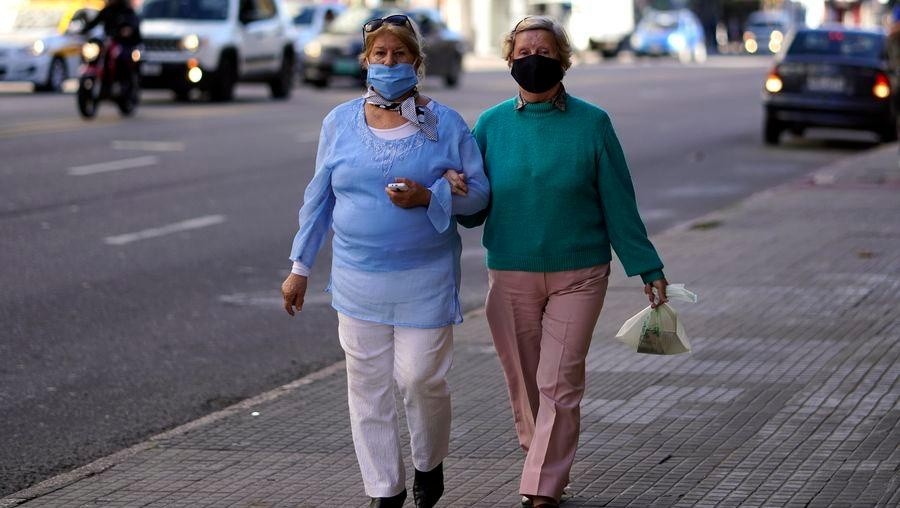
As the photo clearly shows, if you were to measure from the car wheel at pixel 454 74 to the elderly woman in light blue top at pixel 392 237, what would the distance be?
29.3 m

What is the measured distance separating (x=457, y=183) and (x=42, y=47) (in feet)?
82.2

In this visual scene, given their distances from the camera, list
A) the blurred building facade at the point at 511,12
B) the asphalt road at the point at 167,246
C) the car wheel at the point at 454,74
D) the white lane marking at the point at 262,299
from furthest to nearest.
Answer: the blurred building facade at the point at 511,12 → the car wheel at the point at 454,74 → the white lane marking at the point at 262,299 → the asphalt road at the point at 167,246

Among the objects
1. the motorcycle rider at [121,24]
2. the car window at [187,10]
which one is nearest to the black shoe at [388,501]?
the motorcycle rider at [121,24]

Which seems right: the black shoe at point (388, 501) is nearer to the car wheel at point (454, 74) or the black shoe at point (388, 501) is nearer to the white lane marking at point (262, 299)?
the white lane marking at point (262, 299)

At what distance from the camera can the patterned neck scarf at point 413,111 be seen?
5160mm

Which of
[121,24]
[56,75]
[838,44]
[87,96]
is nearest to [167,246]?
[87,96]

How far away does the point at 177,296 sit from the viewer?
10328mm

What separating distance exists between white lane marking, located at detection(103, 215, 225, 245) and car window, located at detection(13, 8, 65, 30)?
1770 cm

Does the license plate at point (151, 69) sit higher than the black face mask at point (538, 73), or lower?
lower

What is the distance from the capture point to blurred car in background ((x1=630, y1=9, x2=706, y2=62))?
2461 inches

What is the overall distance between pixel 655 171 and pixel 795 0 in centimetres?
5429

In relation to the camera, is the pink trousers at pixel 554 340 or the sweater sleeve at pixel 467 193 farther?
the pink trousers at pixel 554 340

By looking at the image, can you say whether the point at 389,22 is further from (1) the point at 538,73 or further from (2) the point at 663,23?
(2) the point at 663,23

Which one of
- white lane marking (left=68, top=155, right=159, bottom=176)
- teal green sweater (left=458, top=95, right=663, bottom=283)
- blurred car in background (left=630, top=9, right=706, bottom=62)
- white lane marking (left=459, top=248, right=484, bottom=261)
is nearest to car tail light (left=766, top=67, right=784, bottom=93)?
white lane marking (left=68, top=155, right=159, bottom=176)
